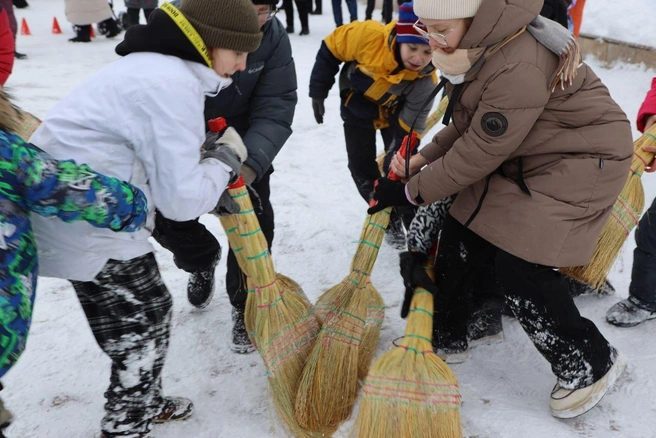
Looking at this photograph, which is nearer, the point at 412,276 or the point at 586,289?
the point at 412,276

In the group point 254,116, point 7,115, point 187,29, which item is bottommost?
point 254,116

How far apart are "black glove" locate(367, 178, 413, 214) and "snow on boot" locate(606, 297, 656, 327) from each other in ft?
4.40

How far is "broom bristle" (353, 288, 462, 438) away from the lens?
1.96 metres

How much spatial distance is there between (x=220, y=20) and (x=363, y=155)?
73.0 inches

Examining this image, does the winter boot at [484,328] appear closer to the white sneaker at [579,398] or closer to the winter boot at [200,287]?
the white sneaker at [579,398]

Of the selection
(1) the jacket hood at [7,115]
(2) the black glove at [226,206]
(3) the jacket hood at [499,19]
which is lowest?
(2) the black glove at [226,206]

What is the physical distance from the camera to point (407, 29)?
2.85m

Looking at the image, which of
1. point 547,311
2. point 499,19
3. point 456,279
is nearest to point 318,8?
point 456,279

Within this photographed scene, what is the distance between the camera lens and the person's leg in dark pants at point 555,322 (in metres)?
2.08

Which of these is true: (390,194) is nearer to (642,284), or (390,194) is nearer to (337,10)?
(642,284)

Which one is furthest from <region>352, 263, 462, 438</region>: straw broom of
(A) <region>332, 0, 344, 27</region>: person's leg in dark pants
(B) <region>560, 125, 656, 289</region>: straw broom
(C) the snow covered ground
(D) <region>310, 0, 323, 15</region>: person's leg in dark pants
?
(D) <region>310, 0, 323, 15</region>: person's leg in dark pants

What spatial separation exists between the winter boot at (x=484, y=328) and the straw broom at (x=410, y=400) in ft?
2.07

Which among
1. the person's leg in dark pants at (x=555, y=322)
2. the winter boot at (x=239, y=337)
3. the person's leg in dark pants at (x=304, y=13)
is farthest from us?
the person's leg in dark pants at (x=304, y=13)

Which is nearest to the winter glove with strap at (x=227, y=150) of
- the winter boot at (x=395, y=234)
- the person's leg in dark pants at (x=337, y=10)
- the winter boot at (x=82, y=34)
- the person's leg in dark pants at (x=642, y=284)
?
the winter boot at (x=395, y=234)
